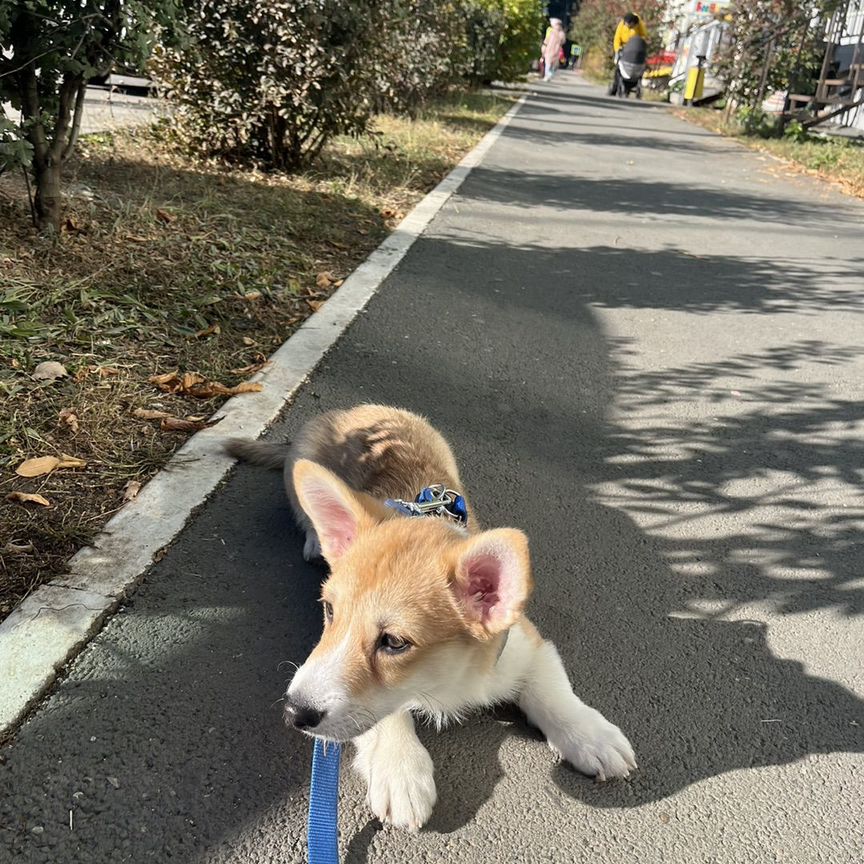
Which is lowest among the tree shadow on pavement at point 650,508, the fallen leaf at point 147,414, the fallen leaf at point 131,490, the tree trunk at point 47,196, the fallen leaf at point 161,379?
the tree shadow on pavement at point 650,508

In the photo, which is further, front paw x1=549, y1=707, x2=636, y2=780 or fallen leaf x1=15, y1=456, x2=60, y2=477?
fallen leaf x1=15, y1=456, x2=60, y2=477

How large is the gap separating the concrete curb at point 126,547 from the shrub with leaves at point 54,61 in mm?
1835

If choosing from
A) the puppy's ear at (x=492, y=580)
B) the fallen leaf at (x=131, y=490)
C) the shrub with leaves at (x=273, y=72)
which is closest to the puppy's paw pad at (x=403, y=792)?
the puppy's ear at (x=492, y=580)

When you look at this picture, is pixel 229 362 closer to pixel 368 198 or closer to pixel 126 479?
pixel 126 479

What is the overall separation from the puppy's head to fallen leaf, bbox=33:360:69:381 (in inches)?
87.0

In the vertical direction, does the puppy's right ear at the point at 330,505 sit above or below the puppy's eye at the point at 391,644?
above

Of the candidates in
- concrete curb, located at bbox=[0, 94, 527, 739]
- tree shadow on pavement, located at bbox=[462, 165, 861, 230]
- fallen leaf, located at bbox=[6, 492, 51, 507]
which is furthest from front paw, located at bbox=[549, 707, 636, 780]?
tree shadow on pavement, located at bbox=[462, 165, 861, 230]

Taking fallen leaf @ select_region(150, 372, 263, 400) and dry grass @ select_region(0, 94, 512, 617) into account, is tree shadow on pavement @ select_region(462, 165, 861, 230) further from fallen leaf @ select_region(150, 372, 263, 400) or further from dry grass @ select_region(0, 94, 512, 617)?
fallen leaf @ select_region(150, 372, 263, 400)

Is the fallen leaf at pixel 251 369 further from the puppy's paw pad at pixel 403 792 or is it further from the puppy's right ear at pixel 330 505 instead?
the puppy's paw pad at pixel 403 792

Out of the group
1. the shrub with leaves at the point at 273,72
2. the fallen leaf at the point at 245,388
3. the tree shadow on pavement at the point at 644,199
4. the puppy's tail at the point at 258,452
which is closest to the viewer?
the puppy's tail at the point at 258,452

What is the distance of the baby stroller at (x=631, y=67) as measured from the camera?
35.8m

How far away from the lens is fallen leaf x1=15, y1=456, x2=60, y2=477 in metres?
3.21

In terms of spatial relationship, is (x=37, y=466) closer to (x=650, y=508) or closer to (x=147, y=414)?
(x=147, y=414)

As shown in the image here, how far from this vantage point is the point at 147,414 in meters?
3.85
